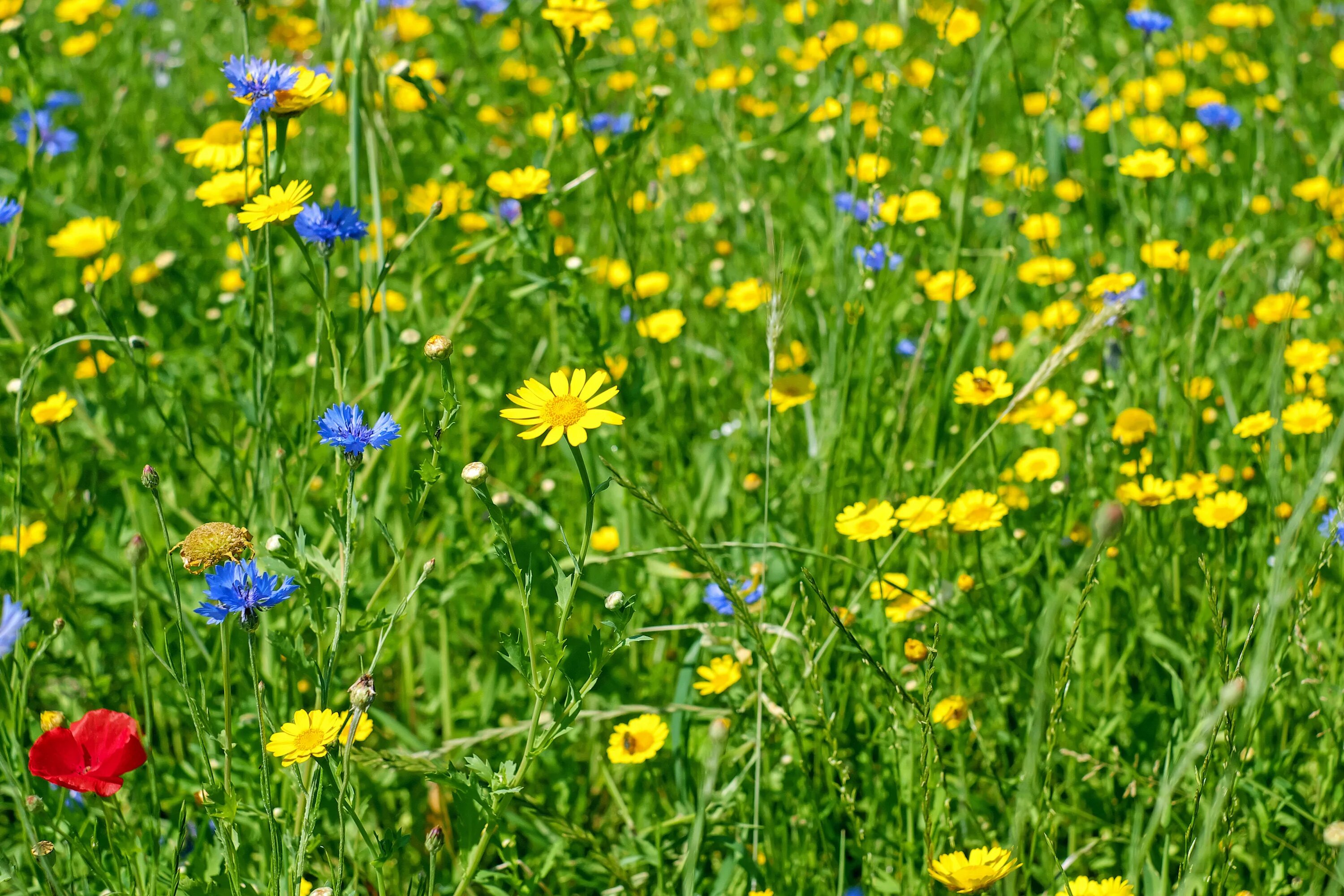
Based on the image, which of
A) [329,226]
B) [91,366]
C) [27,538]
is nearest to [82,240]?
[91,366]

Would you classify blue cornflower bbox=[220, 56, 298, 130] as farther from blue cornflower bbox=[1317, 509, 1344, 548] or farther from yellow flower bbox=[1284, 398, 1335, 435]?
yellow flower bbox=[1284, 398, 1335, 435]

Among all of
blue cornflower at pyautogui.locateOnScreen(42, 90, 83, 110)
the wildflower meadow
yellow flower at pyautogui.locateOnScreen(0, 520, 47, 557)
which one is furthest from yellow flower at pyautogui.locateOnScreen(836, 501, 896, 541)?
blue cornflower at pyautogui.locateOnScreen(42, 90, 83, 110)

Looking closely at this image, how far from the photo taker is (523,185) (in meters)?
2.07

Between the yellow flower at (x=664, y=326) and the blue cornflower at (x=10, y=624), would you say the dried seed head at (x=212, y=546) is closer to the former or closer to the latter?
the blue cornflower at (x=10, y=624)

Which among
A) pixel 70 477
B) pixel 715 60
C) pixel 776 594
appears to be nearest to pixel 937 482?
pixel 776 594

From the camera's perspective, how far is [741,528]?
7.09 ft

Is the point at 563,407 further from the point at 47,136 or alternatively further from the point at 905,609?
the point at 47,136

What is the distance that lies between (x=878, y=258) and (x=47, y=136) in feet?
7.99

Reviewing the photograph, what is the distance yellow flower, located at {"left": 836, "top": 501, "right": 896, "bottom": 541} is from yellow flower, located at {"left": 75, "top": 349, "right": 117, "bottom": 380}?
1.64m

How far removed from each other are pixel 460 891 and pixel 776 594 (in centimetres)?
81

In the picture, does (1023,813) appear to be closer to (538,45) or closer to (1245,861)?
(1245,861)

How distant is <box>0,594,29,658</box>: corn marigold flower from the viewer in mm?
917

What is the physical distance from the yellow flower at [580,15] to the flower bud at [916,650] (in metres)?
1.15

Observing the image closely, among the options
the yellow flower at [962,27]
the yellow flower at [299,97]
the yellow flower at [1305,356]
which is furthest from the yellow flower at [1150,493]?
the yellow flower at [962,27]
